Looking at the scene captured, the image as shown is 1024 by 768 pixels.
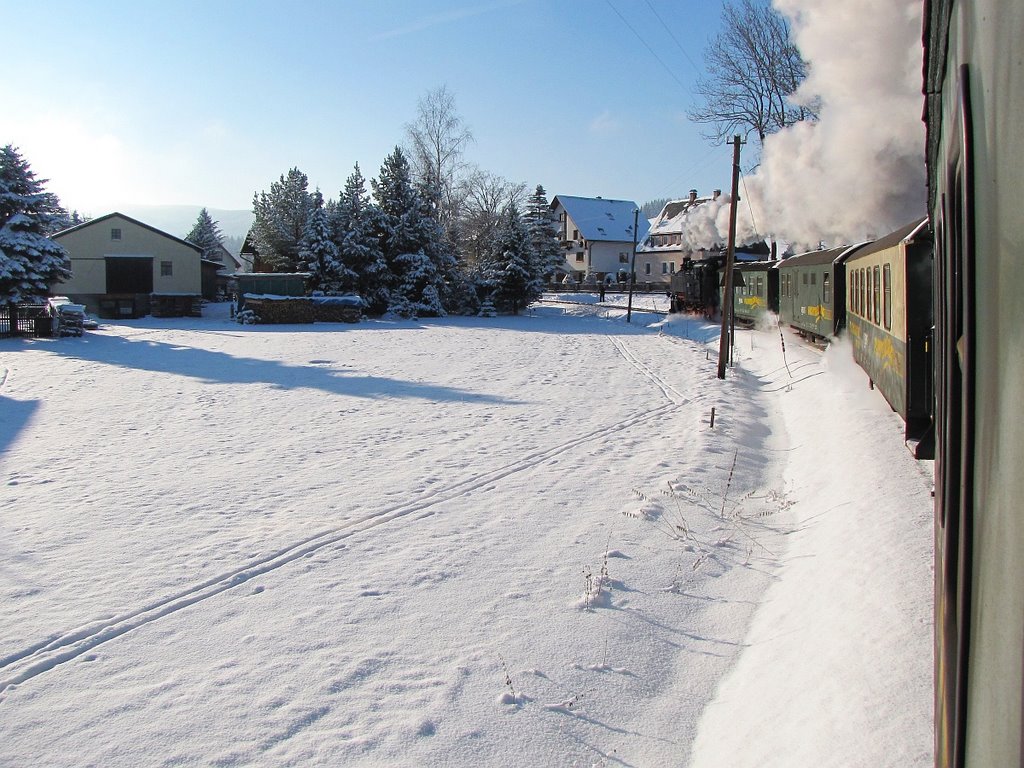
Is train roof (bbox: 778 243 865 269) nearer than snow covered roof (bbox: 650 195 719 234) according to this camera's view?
Yes

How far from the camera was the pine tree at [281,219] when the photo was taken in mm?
60719

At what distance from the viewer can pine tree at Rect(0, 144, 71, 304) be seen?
30297mm

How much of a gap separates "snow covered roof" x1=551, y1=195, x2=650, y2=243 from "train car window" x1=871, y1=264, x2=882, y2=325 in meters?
68.3

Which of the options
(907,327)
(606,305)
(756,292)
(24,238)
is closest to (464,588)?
(907,327)

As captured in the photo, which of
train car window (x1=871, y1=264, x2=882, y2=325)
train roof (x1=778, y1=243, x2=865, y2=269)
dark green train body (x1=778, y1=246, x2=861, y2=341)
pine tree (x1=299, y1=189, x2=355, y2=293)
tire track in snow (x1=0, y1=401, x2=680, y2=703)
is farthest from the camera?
pine tree (x1=299, y1=189, x2=355, y2=293)

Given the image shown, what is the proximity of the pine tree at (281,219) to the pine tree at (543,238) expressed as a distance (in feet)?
58.0

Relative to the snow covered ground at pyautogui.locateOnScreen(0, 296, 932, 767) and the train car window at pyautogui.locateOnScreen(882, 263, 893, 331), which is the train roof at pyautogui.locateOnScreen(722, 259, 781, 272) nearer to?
Answer: the snow covered ground at pyautogui.locateOnScreen(0, 296, 932, 767)

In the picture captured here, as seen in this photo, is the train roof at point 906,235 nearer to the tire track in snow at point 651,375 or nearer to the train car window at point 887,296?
the train car window at point 887,296

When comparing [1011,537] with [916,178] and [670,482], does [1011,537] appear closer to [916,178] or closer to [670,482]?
[670,482]

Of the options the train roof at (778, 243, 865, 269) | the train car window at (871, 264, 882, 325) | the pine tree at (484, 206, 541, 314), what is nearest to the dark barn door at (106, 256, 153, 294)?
the pine tree at (484, 206, 541, 314)

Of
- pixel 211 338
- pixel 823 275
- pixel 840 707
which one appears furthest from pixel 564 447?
pixel 211 338

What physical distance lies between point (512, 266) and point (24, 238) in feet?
83.6

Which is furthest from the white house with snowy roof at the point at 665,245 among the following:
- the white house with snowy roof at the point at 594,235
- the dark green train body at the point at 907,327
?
the dark green train body at the point at 907,327

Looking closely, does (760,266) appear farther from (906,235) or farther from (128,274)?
(128,274)
